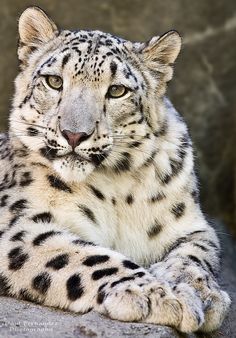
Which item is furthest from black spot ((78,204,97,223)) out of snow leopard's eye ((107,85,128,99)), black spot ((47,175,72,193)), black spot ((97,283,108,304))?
black spot ((97,283,108,304))

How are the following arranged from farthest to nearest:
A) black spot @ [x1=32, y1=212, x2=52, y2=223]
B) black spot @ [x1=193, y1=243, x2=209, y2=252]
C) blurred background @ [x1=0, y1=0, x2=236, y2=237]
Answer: blurred background @ [x1=0, y1=0, x2=236, y2=237] → black spot @ [x1=193, y1=243, x2=209, y2=252] → black spot @ [x1=32, y1=212, x2=52, y2=223]

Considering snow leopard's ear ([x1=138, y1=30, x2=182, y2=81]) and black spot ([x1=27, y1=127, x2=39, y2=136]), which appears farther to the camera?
snow leopard's ear ([x1=138, y1=30, x2=182, y2=81])

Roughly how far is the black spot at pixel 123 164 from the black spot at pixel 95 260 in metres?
0.81

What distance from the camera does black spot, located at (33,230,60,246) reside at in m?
5.16

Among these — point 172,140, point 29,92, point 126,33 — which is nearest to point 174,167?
point 172,140

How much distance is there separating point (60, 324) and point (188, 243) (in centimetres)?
137

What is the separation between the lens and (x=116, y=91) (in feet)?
18.0

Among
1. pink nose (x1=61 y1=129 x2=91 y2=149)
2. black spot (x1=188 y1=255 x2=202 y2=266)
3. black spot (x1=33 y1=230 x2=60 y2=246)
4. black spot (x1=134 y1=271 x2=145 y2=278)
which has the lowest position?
black spot (x1=188 y1=255 x2=202 y2=266)

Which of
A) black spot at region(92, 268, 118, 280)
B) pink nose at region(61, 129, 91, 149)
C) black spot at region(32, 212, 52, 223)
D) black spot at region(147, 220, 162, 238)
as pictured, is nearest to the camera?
black spot at region(92, 268, 118, 280)

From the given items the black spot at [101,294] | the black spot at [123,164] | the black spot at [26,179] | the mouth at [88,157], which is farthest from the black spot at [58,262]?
the black spot at [123,164]

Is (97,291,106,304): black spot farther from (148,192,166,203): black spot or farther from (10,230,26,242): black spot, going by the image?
(148,192,166,203): black spot

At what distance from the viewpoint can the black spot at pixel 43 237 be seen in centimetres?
516

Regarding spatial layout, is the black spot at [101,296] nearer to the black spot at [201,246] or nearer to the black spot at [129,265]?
the black spot at [129,265]

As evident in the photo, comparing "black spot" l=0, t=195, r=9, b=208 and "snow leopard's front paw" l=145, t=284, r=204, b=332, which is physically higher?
"black spot" l=0, t=195, r=9, b=208
